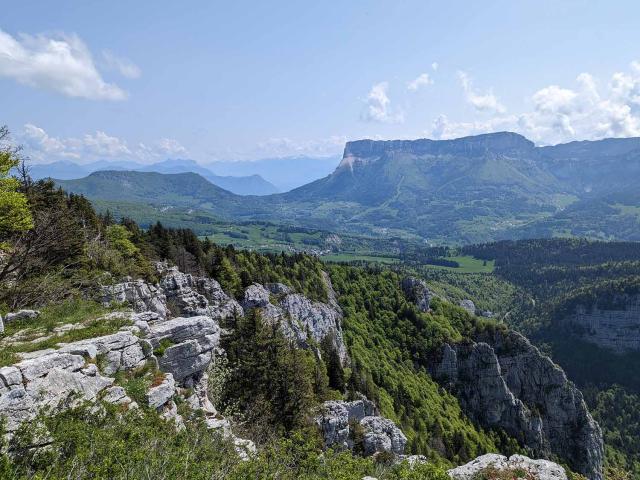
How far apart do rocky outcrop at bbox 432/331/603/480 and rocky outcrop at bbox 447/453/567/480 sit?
57754 millimetres

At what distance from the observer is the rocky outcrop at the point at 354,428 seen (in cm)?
4331

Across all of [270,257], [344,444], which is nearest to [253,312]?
[344,444]

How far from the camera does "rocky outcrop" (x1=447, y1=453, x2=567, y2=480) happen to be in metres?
31.0

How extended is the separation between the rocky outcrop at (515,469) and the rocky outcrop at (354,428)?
12.8 meters

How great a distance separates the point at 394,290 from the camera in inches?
4301

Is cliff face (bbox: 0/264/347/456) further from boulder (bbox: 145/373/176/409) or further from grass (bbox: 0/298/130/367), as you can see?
grass (bbox: 0/298/130/367)

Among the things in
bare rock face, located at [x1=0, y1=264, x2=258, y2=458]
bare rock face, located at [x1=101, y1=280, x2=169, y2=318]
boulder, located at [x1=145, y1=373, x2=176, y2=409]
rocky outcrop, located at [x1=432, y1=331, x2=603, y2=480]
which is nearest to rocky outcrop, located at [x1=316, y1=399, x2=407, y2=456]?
bare rock face, located at [x1=0, y1=264, x2=258, y2=458]

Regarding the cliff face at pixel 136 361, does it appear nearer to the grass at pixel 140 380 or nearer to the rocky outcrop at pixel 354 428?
the grass at pixel 140 380

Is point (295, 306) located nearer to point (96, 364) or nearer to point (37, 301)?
point (37, 301)

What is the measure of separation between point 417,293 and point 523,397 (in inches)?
1378

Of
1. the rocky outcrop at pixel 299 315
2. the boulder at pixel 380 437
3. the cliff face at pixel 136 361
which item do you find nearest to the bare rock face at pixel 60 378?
the cliff face at pixel 136 361

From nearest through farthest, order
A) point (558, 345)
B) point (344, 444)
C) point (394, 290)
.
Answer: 1. point (344, 444)
2. point (394, 290)
3. point (558, 345)

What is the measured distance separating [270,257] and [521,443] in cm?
6817

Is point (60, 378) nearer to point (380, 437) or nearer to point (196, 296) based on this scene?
point (196, 296)
